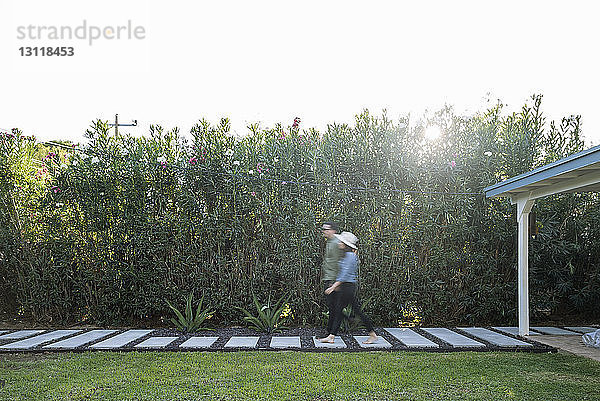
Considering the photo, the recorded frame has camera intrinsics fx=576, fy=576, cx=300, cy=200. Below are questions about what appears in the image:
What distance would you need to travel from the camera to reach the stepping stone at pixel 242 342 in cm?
606

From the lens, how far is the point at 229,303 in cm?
760

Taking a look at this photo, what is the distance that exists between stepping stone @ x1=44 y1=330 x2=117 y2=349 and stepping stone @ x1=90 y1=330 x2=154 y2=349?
0.18 metres

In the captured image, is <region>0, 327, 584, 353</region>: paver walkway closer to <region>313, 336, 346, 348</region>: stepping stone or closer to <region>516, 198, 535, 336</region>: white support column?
<region>313, 336, 346, 348</region>: stepping stone

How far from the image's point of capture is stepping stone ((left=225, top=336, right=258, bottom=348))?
6.06 metres

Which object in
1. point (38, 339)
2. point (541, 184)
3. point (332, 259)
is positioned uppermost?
point (541, 184)

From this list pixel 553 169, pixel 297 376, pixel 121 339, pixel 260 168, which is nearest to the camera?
pixel 297 376

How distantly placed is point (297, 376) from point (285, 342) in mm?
1584

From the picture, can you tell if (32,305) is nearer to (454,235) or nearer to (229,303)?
(229,303)

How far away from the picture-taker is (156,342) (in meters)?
6.30

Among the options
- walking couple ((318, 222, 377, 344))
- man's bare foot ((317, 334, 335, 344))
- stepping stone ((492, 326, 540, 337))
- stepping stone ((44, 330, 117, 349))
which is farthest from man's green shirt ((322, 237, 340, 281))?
stepping stone ((44, 330, 117, 349))

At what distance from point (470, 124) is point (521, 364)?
143 inches

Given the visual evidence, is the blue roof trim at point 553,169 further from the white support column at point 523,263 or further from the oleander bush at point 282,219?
the oleander bush at point 282,219

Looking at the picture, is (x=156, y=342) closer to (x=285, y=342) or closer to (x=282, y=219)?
(x=285, y=342)

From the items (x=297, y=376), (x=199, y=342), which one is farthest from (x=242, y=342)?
(x=297, y=376)
